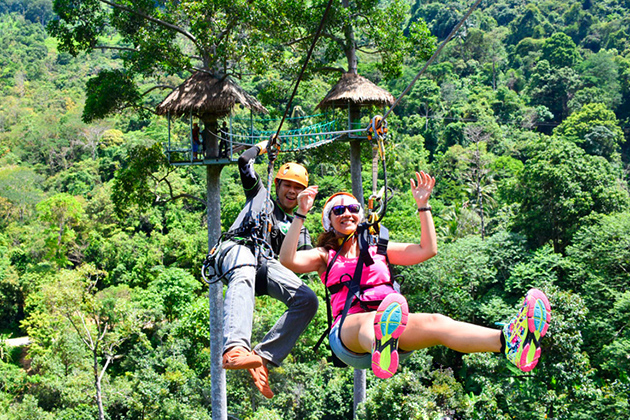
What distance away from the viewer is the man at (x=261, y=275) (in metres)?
2.99

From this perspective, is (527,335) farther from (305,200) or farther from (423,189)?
(305,200)

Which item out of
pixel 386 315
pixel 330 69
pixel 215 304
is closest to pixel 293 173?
pixel 386 315

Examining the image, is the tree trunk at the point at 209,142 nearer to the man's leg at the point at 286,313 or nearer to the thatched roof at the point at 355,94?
the thatched roof at the point at 355,94

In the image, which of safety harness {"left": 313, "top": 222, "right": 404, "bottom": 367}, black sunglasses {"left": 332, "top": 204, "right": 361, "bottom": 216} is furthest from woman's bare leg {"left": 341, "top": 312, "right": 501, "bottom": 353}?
black sunglasses {"left": 332, "top": 204, "right": 361, "bottom": 216}

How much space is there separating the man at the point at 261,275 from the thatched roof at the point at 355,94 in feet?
19.2

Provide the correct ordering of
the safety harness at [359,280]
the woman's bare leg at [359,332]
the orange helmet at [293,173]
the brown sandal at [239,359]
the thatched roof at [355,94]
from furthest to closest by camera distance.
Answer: the thatched roof at [355,94]
the orange helmet at [293,173]
the safety harness at [359,280]
the woman's bare leg at [359,332]
the brown sandal at [239,359]

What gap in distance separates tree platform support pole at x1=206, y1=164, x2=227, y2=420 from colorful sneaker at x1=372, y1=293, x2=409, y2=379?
275 inches

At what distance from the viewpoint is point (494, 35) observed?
1923 inches

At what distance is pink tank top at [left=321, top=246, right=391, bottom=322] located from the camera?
328cm

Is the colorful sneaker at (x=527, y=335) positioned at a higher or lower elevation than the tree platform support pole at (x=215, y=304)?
higher

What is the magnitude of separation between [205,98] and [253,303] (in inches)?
251

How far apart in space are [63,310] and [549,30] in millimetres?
49618

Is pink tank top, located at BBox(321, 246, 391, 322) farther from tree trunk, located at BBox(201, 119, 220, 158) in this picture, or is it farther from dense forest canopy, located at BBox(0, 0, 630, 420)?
tree trunk, located at BBox(201, 119, 220, 158)

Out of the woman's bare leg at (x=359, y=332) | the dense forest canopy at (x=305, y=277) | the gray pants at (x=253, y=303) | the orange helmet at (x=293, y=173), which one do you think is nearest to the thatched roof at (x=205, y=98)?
the dense forest canopy at (x=305, y=277)
